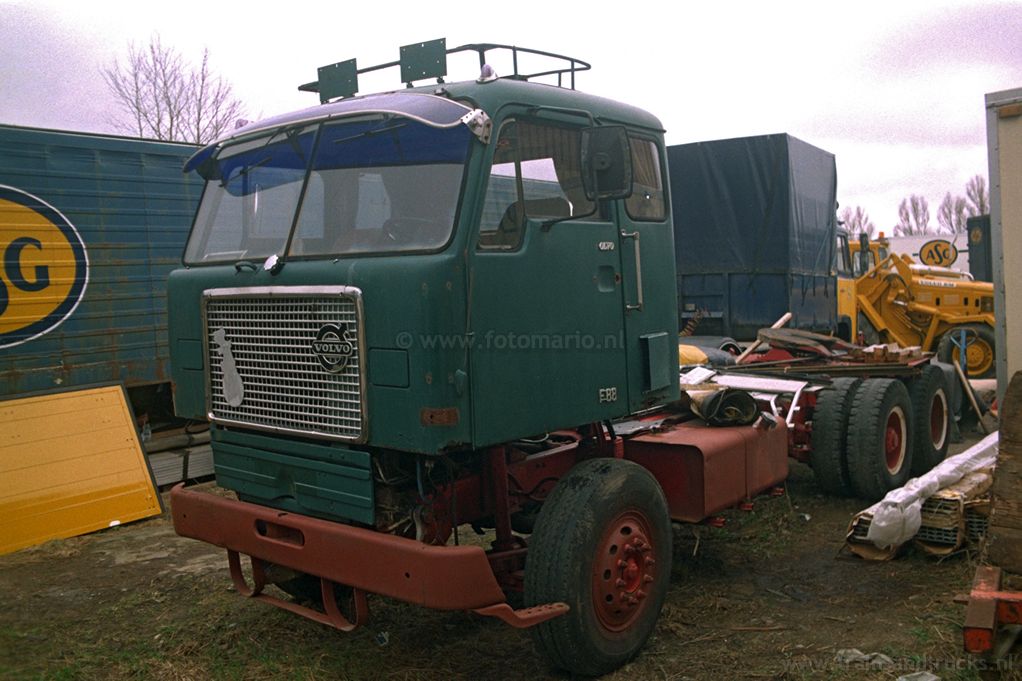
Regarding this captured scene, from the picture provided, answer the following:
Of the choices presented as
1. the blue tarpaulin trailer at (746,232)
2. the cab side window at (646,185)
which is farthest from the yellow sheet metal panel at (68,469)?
the blue tarpaulin trailer at (746,232)

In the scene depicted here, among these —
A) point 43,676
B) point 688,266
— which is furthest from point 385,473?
point 688,266

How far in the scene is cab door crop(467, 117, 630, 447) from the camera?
3670 millimetres

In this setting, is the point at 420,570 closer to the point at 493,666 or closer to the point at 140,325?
the point at 493,666

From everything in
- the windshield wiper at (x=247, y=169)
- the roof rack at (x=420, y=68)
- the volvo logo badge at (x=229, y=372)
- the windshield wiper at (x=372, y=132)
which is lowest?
the volvo logo badge at (x=229, y=372)

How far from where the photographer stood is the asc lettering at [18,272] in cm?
742

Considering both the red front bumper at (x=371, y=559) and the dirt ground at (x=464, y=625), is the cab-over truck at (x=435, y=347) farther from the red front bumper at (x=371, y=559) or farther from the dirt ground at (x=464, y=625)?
the dirt ground at (x=464, y=625)

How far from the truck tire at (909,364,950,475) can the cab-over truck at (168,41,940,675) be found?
4.40 m

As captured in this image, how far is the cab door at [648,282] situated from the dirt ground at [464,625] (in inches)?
53.4

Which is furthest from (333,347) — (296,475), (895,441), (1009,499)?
(895,441)

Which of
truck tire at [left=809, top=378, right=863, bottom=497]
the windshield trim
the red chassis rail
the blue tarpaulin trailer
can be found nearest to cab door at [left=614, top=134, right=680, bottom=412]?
the windshield trim

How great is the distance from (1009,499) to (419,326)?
108 inches

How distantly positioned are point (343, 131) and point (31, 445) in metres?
4.62

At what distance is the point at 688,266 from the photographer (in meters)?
11.4

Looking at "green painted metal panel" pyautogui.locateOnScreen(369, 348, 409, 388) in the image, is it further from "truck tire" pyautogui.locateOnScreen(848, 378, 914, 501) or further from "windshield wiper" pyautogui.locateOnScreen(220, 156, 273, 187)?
"truck tire" pyautogui.locateOnScreen(848, 378, 914, 501)
